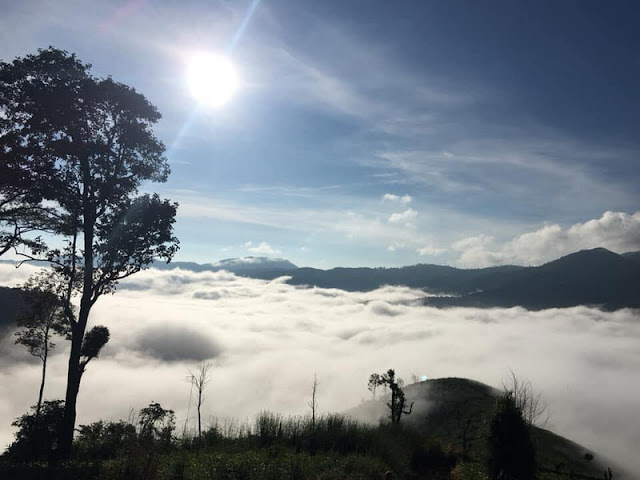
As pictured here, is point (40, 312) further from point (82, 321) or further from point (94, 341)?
point (82, 321)

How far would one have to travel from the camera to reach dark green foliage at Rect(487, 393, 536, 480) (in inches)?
735

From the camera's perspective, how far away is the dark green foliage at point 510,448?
61.3 feet

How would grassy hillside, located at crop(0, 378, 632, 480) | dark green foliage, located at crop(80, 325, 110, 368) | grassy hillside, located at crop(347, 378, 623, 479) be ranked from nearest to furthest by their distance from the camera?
grassy hillside, located at crop(0, 378, 632, 480) → dark green foliage, located at crop(80, 325, 110, 368) → grassy hillside, located at crop(347, 378, 623, 479)

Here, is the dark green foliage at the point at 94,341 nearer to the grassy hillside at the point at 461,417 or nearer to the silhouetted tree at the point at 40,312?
the silhouetted tree at the point at 40,312

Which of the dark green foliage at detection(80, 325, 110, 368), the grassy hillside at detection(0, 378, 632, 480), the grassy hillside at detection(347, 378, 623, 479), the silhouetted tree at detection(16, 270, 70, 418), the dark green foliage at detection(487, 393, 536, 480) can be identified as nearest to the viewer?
the grassy hillside at detection(0, 378, 632, 480)

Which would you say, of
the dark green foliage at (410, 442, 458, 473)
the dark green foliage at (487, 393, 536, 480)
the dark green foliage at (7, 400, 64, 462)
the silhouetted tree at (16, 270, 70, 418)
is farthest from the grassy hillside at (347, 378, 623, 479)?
the silhouetted tree at (16, 270, 70, 418)

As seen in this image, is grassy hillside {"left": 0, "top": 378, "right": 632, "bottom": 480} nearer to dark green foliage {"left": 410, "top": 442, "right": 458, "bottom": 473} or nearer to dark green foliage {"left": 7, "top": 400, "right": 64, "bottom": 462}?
dark green foliage {"left": 410, "top": 442, "right": 458, "bottom": 473}

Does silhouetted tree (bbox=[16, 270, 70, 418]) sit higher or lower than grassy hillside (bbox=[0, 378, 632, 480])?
higher

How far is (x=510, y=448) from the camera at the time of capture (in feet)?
62.1

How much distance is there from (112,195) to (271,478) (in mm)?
15421

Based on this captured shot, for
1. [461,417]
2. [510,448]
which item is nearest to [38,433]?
[510,448]

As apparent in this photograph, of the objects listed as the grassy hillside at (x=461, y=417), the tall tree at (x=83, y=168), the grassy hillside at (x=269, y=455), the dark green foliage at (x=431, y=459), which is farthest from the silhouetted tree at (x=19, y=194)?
the grassy hillside at (x=461, y=417)

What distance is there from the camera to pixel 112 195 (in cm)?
1923

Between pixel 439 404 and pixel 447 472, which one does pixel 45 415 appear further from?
pixel 439 404
